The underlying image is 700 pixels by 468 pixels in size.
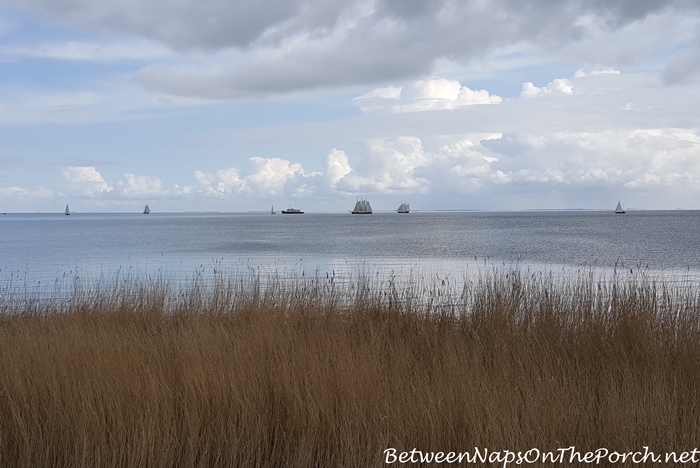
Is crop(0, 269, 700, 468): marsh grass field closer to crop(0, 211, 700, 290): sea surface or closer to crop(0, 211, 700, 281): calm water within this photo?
crop(0, 211, 700, 290): sea surface

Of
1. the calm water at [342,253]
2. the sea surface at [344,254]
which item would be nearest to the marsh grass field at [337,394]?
the sea surface at [344,254]

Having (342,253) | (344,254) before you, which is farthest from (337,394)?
(342,253)

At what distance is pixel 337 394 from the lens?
5.86 meters

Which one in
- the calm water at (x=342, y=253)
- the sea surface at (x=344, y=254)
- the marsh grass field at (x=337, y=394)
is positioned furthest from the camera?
the calm water at (x=342, y=253)

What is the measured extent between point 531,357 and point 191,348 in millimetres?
4299

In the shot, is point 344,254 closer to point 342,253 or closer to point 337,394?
point 342,253

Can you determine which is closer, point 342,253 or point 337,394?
point 337,394

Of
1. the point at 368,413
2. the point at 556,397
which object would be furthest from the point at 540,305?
the point at 368,413

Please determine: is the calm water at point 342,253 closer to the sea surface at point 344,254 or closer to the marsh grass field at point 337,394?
the sea surface at point 344,254

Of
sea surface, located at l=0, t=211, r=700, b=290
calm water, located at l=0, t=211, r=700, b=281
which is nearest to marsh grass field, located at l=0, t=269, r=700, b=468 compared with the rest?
sea surface, located at l=0, t=211, r=700, b=290

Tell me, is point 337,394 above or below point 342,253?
above

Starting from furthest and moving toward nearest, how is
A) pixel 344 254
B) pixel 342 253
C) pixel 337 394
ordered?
pixel 342 253
pixel 344 254
pixel 337 394

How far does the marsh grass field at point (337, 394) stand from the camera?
202 inches

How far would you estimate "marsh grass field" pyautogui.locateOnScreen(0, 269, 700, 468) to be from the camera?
5129mm
